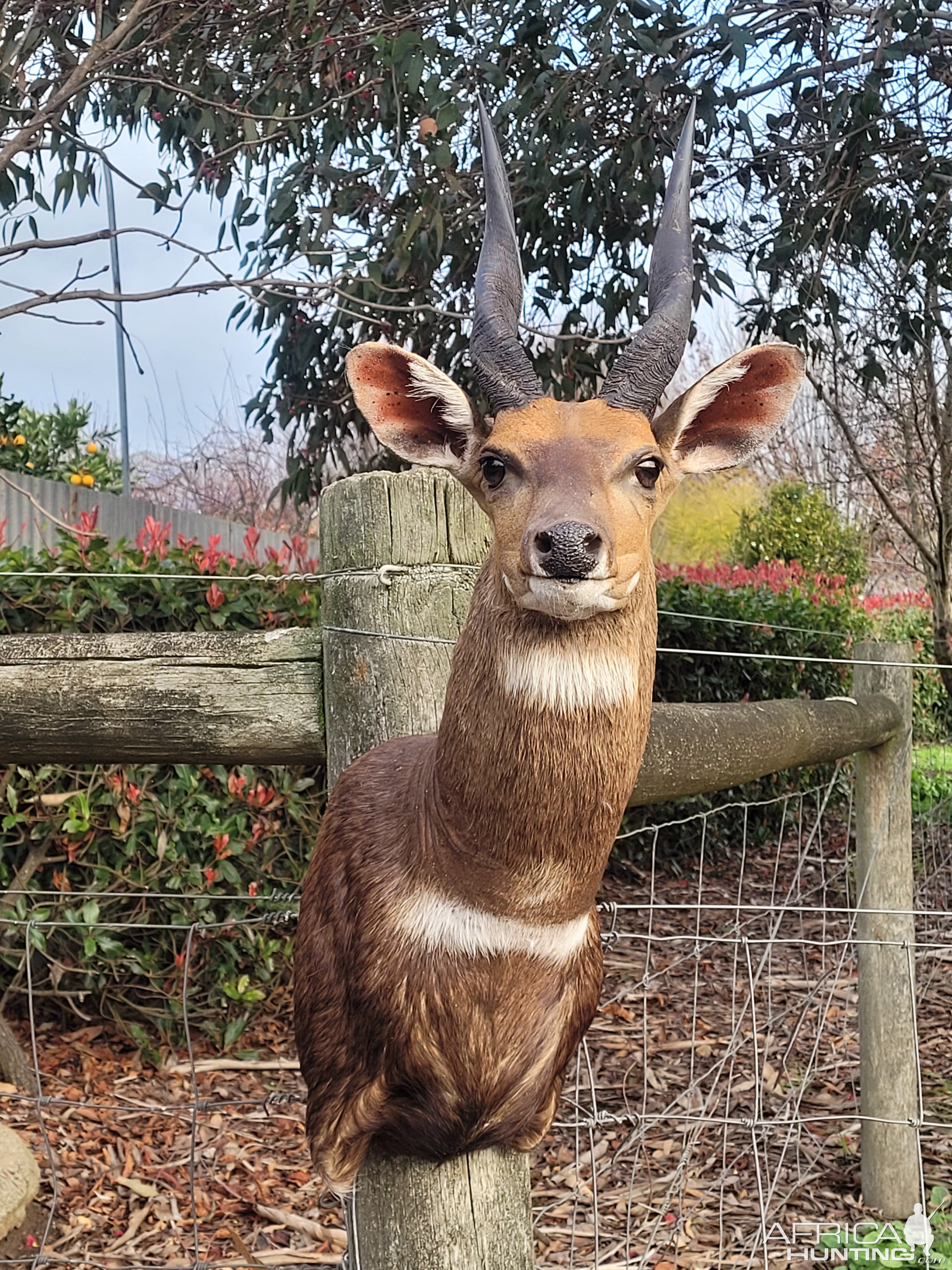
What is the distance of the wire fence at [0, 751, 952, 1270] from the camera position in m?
2.98

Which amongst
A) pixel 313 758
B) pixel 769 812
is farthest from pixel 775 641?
pixel 313 758

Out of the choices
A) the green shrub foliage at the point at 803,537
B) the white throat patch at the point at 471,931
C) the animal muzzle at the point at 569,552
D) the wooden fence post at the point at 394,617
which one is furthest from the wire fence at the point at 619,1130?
the green shrub foliage at the point at 803,537

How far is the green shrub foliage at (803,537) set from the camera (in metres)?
12.4

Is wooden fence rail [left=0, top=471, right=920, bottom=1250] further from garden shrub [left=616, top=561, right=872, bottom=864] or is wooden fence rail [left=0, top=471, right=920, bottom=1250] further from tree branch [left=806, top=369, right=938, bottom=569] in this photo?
garden shrub [left=616, top=561, right=872, bottom=864]

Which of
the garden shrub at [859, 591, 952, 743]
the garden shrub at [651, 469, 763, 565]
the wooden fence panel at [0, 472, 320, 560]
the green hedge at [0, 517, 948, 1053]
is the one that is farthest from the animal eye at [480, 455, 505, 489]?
the garden shrub at [651, 469, 763, 565]

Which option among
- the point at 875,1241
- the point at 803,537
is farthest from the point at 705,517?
the point at 875,1241

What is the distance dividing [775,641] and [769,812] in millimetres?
1148

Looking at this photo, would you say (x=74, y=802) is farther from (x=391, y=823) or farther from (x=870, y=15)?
(x=870, y=15)

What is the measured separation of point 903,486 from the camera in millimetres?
6980

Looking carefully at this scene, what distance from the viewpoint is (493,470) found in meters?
1.01

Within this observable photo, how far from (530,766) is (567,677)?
3.6 inches

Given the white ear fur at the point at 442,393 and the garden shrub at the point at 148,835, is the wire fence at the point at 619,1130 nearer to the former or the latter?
the garden shrub at the point at 148,835

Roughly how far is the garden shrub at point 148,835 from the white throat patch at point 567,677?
2643 mm

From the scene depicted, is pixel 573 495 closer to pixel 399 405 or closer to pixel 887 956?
pixel 399 405
